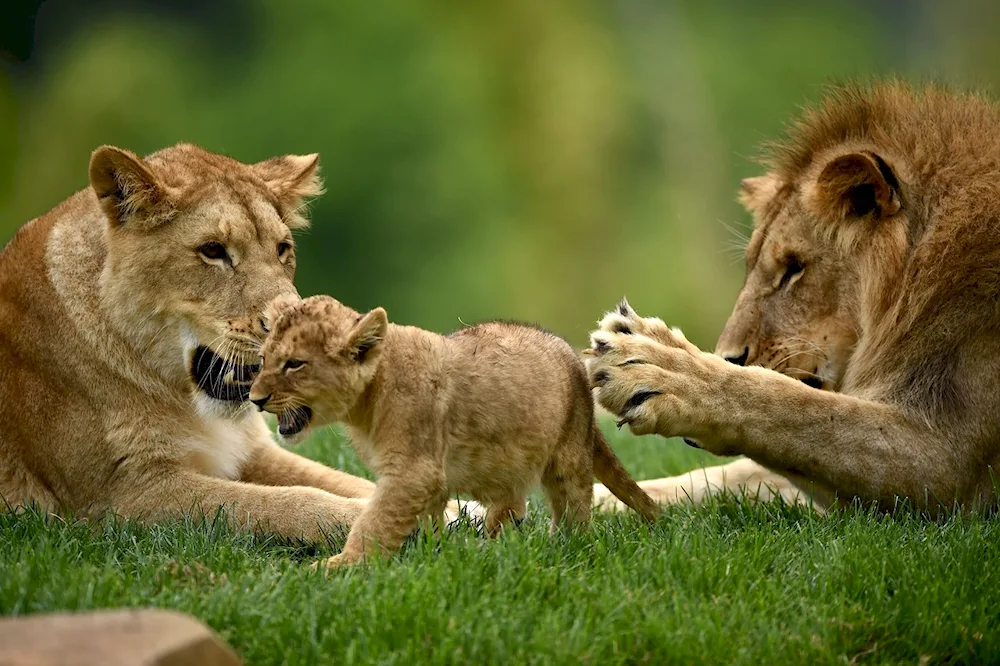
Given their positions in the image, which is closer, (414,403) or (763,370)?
(414,403)

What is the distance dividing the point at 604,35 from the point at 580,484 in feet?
52.5

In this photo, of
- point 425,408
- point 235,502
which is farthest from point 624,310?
point 235,502

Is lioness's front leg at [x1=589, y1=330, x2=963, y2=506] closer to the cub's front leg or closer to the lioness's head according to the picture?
the cub's front leg

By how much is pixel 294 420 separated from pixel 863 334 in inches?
79.6

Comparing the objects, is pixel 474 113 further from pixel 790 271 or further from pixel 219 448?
pixel 219 448

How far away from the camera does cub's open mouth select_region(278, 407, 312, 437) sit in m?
3.75

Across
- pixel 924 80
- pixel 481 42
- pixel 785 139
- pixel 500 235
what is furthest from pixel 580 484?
pixel 481 42

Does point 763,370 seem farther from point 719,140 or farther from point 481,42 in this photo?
point 481,42

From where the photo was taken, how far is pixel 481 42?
1917cm

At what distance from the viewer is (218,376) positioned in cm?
449

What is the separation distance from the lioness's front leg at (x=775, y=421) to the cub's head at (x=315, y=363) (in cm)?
85

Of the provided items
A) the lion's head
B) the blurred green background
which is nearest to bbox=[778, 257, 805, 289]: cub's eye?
the lion's head

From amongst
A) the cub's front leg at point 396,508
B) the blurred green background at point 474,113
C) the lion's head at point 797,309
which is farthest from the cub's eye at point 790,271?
the blurred green background at point 474,113

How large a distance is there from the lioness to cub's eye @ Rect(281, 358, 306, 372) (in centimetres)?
66
